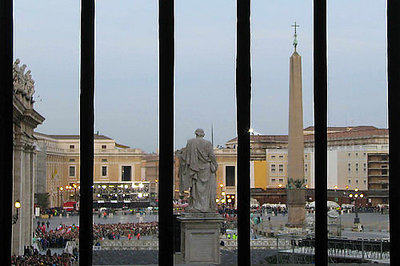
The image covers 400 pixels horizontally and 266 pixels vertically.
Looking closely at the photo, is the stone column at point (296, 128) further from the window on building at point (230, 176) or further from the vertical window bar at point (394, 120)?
the window on building at point (230, 176)

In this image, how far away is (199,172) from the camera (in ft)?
35.7

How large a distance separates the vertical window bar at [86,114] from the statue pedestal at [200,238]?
8802 mm

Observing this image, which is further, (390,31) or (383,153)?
(383,153)

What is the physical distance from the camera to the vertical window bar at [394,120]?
2.07m

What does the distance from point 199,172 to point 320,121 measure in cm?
882

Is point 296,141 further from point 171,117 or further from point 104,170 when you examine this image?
point 104,170

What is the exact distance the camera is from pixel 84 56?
6.70 ft

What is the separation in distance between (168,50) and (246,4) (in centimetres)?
25

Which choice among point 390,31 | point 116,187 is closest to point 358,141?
point 116,187

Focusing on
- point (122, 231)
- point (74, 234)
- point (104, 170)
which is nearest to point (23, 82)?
point (74, 234)

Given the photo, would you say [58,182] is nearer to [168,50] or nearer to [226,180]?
[226,180]
